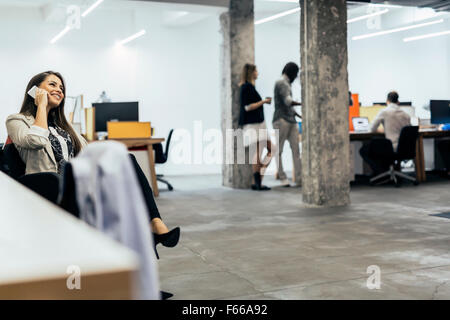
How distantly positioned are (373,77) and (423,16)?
5.64ft

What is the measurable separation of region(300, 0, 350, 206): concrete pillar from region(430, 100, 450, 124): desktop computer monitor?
3.73m

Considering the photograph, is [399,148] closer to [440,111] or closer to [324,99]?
[440,111]

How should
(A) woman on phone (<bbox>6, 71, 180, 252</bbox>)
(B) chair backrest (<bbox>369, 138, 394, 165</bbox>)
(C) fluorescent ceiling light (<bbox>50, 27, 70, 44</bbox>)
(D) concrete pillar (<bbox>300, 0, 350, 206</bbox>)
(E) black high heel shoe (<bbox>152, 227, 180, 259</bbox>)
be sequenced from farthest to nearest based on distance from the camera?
(C) fluorescent ceiling light (<bbox>50, 27, 70, 44</bbox>) < (B) chair backrest (<bbox>369, 138, 394, 165</bbox>) < (D) concrete pillar (<bbox>300, 0, 350, 206</bbox>) < (A) woman on phone (<bbox>6, 71, 180, 252</bbox>) < (E) black high heel shoe (<bbox>152, 227, 180, 259</bbox>)

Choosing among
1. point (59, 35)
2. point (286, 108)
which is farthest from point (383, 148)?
point (59, 35)

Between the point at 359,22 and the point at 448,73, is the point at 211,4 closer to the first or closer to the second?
the point at 359,22

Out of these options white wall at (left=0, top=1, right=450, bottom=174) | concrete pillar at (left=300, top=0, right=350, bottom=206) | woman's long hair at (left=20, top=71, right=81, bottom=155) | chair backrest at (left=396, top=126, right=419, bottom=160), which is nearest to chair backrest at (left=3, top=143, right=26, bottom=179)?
woman's long hair at (left=20, top=71, right=81, bottom=155)

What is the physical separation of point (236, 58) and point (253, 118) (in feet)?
3.03

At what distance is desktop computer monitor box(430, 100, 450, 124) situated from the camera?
28.9ft

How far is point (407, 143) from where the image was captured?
7.49 m

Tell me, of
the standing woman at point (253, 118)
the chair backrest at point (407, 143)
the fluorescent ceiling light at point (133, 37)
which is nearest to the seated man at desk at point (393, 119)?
the chair backrest at point (407, 143)

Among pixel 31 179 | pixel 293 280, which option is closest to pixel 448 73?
pixel 293 280

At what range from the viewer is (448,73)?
1253 centimetres

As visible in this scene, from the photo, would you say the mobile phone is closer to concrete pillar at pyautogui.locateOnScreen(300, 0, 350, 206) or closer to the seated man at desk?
concrete pillar at pyautogui.locateOnScreen(300, 0, 350, 206)
